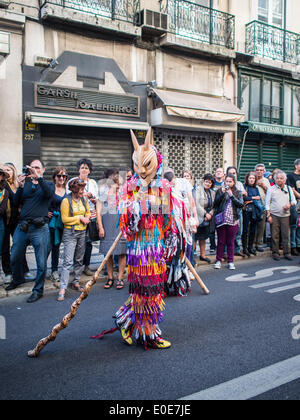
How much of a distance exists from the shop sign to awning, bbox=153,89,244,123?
98 centimetres

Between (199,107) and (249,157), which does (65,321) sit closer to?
(199,107)

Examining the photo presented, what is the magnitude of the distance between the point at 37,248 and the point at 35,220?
0.41 meters

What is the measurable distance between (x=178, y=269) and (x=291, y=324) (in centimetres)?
174

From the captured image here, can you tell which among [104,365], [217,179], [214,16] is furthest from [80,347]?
[214,16]

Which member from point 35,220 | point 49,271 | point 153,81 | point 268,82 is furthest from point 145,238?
point 268,82

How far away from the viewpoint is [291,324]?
446 centimetres

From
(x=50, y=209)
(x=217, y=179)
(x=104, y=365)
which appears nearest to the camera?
(x=104, y=365)

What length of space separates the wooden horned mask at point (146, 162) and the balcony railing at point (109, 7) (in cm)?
859

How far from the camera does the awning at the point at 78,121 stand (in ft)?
31.9

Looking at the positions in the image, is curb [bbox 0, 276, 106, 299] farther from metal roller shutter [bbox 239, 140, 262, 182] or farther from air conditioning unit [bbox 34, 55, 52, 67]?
metal roller shutter [bbox 239, 140, 262, 182]

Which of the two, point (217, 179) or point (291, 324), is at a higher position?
point (217, 179)

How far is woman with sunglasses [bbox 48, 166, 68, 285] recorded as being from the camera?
245 inches

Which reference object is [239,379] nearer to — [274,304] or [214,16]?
[274,304]

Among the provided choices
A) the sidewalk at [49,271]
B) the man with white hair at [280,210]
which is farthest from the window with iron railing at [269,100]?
the sidewalk at [49,271]
